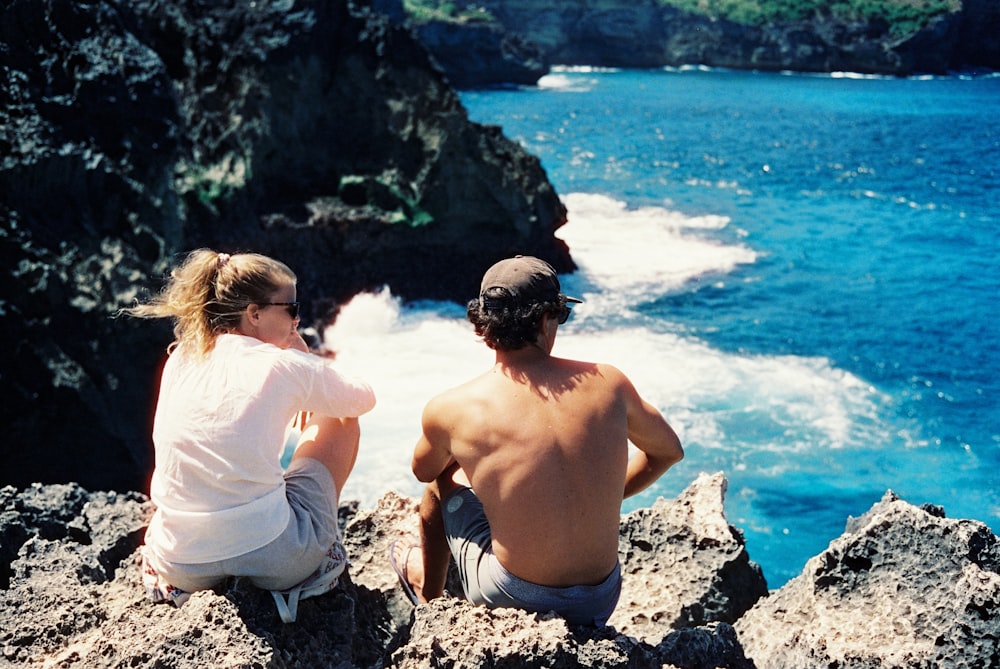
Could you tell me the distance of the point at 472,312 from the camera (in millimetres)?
3389

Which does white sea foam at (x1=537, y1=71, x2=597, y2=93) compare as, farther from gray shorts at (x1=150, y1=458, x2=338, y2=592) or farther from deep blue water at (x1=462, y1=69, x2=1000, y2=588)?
gray shorts at (x1=150, y1=458, x2=338, y2=592)

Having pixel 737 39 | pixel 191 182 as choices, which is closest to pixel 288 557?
pixel 191 182

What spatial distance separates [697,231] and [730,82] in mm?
40129

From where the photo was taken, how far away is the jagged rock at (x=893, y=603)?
3.38m

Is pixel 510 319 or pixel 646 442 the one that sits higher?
pixel 510 319

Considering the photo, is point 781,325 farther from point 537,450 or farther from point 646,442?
point 537,450

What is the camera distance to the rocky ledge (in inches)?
119

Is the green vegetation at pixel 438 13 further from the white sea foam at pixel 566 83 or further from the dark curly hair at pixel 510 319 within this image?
the dark curly hair at pixel 510 319

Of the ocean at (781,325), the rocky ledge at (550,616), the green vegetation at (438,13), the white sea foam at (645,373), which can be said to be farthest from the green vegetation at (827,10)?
the rocky ledge at (550,616)

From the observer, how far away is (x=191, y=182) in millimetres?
14430

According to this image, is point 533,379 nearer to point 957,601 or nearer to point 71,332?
point 957,601

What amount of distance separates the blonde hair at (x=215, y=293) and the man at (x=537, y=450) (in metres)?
0.80

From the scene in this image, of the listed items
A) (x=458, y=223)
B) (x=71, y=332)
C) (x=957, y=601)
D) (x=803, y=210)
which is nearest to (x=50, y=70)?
(x=71, y=332)

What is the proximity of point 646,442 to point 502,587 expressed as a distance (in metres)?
0.73
